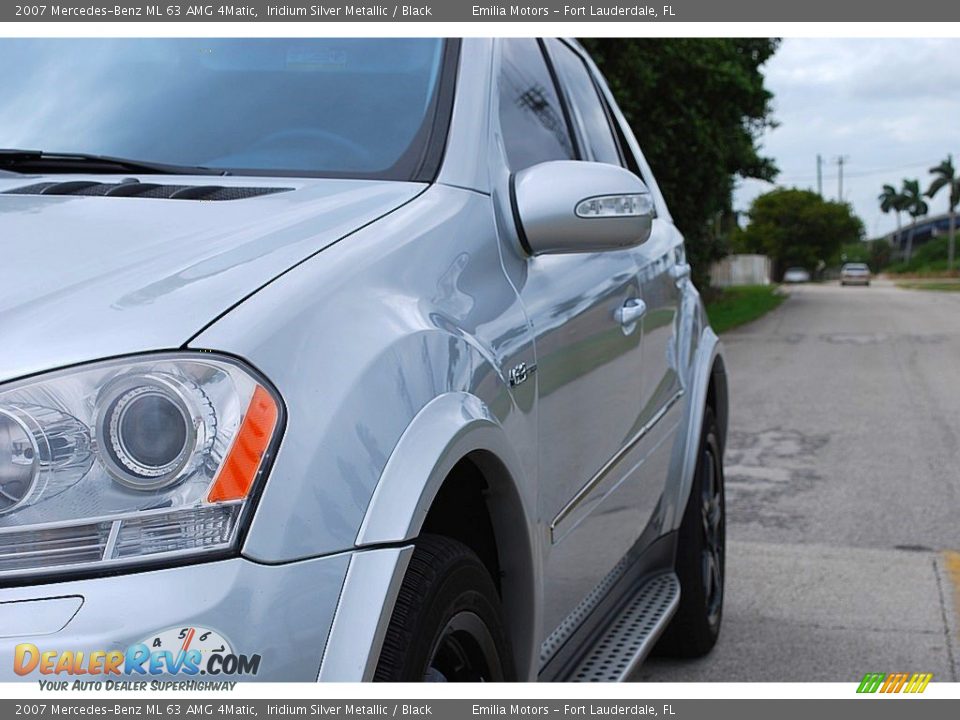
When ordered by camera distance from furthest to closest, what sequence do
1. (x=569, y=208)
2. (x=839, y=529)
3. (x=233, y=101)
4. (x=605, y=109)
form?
(x=839, y=529) < (x=605, y=109) < (x=233, y=101) < (x=569, y=208)

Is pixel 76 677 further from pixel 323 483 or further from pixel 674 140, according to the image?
pixel 674 140

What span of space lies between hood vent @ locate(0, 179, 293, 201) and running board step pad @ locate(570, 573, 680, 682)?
1347 mm

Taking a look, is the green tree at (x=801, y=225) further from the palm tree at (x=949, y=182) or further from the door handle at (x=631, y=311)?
the door handle at (x=631, y=311)

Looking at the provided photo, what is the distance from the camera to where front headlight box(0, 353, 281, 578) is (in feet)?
4.89

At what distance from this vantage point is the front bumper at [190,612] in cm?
141

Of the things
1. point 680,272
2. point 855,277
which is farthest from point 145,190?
point 855,277

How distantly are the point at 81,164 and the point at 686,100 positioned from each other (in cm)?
1562

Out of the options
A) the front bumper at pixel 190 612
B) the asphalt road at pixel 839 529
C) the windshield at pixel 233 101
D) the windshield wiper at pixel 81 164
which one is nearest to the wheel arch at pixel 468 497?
the front bumper at pixel 190 612

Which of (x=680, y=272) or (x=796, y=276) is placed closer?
(x=680, y=272)

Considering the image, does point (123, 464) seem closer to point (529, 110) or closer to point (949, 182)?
point (529, 110)

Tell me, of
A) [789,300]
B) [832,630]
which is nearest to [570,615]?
[832,630]

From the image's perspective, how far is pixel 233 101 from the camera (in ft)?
9.01

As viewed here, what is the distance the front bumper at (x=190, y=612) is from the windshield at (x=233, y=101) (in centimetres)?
112

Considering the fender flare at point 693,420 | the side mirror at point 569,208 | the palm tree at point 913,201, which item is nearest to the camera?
the side mirror at point 569,208
